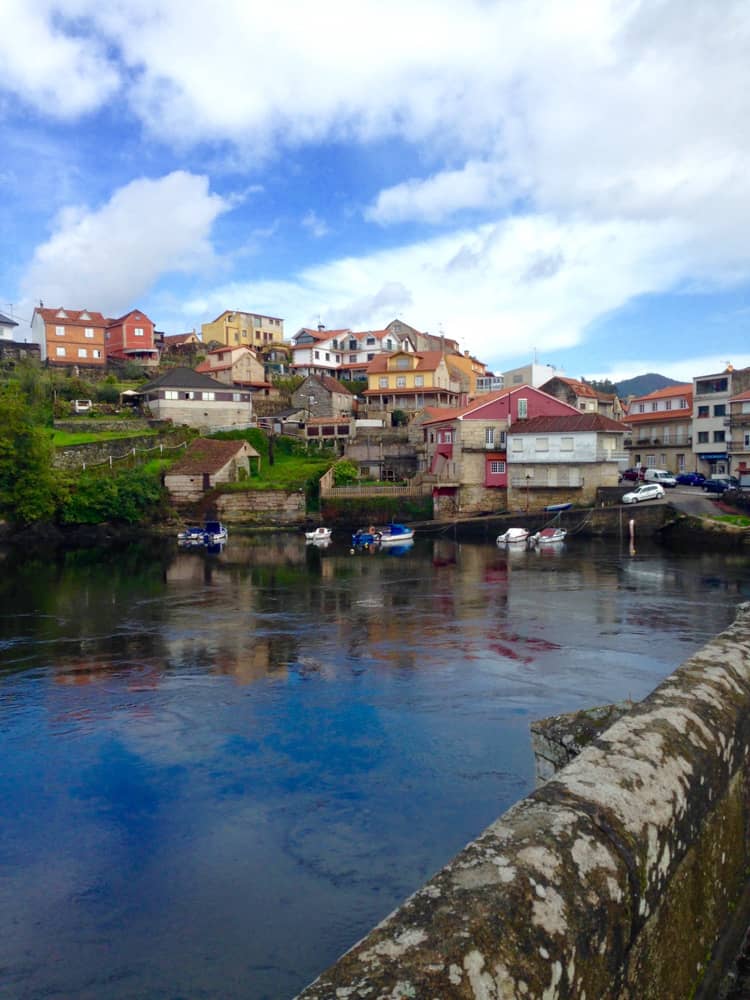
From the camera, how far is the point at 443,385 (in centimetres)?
8362

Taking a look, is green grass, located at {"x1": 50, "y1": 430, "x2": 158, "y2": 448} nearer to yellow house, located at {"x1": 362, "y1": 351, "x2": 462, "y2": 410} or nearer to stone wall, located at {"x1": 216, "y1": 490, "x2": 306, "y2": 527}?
stone wall, located at {"x1": 216, "y1": 490, "x2": 306, "y2": 527}

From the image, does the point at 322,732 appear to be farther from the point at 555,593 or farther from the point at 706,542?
the point at 706,542

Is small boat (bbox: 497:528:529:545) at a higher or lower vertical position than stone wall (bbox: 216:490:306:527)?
lower

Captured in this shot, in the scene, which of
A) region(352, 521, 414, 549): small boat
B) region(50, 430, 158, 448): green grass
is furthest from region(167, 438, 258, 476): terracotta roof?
region(352, 521, 414, 549): small boat

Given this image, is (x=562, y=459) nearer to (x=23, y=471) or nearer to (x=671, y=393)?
(x=671, y=393)

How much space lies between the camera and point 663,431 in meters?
75.7

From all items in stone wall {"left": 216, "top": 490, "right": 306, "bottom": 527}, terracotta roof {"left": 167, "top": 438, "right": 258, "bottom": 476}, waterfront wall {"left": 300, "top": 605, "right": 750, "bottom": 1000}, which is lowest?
waterfront wall {"left": 300, "top": 605, "right": 750, "bottom": 1000}

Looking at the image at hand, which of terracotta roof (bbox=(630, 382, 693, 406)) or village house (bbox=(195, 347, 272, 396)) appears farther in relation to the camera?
village house (bbox=(195, 347, 272, 396))

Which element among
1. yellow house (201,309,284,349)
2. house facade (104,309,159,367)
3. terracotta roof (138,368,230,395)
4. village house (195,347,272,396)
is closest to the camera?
terracotta roof (138,368,230,395)

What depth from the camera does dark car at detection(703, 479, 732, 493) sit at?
55.8m

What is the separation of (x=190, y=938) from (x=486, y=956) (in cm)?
775

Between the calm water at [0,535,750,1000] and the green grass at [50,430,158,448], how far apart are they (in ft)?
130

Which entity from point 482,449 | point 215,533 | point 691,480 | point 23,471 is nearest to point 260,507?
point 215,533

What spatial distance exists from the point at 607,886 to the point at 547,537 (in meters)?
48.8
